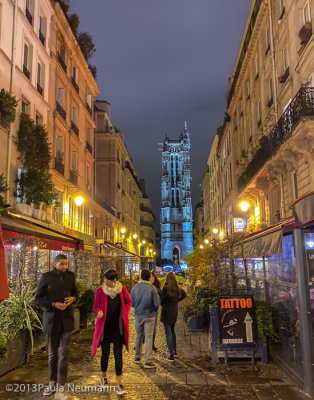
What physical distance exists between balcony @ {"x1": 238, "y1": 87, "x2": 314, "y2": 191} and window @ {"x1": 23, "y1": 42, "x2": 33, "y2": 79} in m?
11.3

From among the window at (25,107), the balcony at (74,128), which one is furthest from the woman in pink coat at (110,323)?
the balcony at (74,128)

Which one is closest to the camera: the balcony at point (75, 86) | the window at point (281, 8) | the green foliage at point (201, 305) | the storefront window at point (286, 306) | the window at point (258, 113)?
the storefront window at point (286, 306)

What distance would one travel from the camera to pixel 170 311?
8.14m

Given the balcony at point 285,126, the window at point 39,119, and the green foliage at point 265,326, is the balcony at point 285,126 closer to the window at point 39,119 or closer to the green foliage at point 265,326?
the green foliage at point 265,326

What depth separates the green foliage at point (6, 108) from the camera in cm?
1401

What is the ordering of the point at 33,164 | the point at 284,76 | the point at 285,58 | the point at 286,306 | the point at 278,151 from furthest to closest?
the point at 285,58
the point at 33,164
the point at 284,76
the point at 278,151
the point at 286,306

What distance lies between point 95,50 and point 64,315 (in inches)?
1088

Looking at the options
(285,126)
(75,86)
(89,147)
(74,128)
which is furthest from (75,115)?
(285,126)

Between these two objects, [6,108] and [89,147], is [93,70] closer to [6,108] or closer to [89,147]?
[89,147]

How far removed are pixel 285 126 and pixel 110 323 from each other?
1105 cm

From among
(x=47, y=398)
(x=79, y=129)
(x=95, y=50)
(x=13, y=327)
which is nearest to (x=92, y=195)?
(x=79, y=129)

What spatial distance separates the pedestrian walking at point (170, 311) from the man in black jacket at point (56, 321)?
2764 millimetres

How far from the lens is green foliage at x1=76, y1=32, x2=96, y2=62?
90.4 feet

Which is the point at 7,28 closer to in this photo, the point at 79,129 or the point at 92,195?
the point at 79,129
